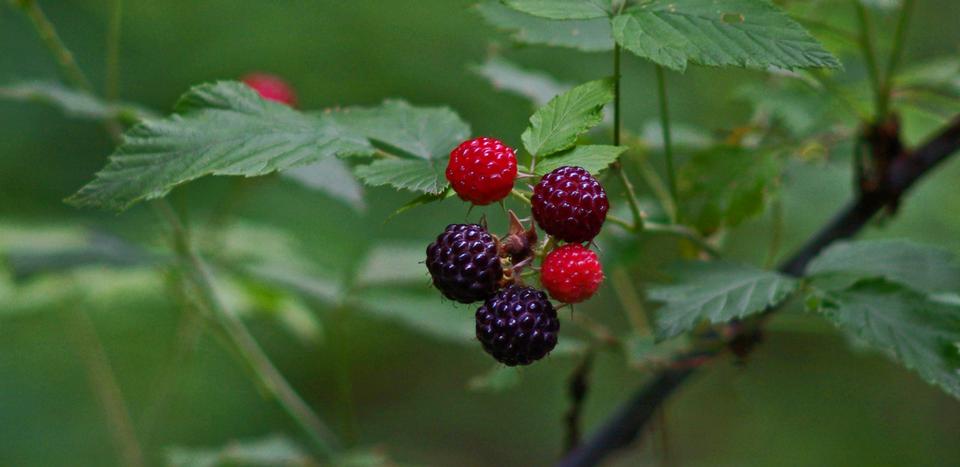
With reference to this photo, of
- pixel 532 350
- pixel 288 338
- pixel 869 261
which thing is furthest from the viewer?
pixel 288 338

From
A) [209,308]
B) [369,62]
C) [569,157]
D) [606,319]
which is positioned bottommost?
[606,319]

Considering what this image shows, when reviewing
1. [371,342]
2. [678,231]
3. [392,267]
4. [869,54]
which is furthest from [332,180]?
[371,342]

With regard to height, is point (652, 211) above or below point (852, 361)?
above

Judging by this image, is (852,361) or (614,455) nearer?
(614,455)

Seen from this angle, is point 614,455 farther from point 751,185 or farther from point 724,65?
point 724,65

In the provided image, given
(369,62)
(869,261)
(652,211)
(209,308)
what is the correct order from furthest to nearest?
(369,62)
(209,308)
(652,211)
(869,261)

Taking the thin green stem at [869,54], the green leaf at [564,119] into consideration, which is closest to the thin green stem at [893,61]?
the thin green stem at [869,54]

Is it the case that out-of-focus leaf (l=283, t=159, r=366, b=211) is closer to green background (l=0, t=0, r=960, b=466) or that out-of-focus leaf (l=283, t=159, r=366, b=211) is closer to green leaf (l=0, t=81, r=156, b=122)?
green leaf (l=0, t=81, r=156, b=122)

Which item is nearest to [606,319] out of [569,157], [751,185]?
[751,185]
